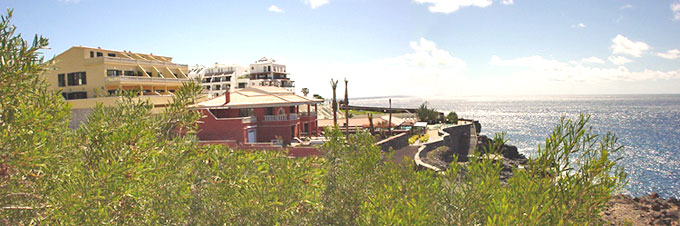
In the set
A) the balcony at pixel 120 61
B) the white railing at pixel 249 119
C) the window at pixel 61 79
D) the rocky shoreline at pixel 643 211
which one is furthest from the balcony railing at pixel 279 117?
the window at pixel 61 79

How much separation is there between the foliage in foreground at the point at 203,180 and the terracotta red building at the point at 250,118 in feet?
70.0

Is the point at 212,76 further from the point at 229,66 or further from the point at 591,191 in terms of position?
the point at 591,191

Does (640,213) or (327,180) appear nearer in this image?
(327,180)

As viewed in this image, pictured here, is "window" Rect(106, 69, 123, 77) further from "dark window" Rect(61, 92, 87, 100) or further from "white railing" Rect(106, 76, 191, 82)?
"dark window" Rect(61, 92, 87, 100)

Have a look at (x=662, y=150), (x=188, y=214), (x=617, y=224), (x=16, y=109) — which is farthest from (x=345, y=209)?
(x=662, y=150)

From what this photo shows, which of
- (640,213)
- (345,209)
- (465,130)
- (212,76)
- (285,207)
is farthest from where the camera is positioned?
(212,76)

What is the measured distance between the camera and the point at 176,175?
23.0 feet

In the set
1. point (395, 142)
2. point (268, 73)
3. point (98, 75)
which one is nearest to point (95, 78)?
point (98, 75)

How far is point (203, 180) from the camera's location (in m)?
7.03

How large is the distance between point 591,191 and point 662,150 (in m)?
60.4

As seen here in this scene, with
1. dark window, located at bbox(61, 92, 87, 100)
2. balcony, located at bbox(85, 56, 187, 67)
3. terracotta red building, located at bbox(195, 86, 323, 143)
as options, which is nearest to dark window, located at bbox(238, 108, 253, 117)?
terracotta red building, located at bbox(195, 86, 323, 143)

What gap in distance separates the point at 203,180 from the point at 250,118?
24.5 meters

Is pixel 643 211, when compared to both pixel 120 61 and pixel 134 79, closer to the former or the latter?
pixel 134 79

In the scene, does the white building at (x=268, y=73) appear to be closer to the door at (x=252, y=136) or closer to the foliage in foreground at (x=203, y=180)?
the door at (x=252, y=136)
